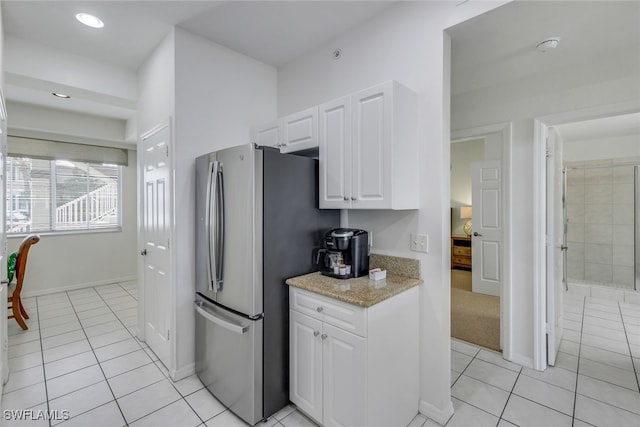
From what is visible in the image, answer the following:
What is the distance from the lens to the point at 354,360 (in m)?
1.60

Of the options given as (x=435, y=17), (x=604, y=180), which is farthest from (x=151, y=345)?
(x=604, y=180)

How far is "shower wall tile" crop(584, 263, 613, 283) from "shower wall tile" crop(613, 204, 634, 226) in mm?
688

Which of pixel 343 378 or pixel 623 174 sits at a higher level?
pixel 623 174

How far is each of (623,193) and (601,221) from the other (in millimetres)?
495

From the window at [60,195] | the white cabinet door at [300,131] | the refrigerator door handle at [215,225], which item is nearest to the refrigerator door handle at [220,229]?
the refrigerator door handle at [215,225]

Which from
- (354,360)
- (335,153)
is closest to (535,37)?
(335,153)

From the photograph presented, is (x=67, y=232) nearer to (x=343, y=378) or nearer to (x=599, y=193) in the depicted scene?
(x=343, y=378)

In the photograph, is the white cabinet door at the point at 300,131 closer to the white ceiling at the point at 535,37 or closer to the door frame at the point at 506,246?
the white ceiling at the point at 535,37

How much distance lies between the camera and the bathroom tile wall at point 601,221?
445cm

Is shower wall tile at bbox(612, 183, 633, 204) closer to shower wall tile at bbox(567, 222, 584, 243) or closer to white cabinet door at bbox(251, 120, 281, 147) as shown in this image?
shower wall tile at bbox(567, 222, 584, 243)

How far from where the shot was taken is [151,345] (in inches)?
113

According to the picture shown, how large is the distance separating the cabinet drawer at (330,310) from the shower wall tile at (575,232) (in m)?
5.24

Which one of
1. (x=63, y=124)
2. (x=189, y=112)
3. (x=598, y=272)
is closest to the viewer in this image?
(x=189, y=112)

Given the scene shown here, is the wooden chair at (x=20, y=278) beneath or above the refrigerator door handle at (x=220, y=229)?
beneath
